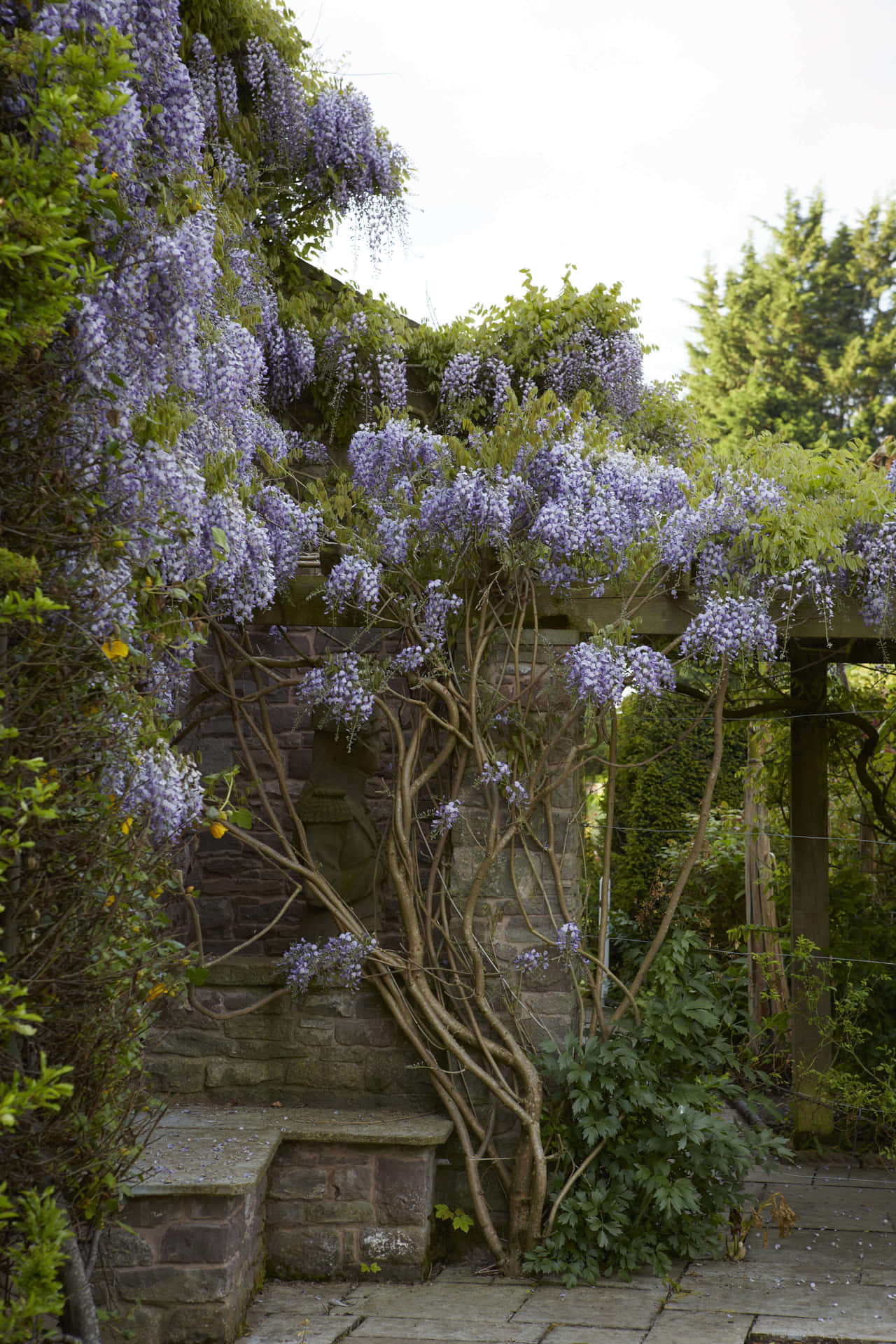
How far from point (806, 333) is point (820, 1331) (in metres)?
15.7

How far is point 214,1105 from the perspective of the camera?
4.25m

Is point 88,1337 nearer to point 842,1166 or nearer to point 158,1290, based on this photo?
point 158,1290

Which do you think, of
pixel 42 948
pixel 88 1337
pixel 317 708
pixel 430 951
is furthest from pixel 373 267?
pixel 88 1337

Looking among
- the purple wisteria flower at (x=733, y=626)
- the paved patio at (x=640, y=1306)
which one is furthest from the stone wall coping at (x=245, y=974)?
the purple wisteria flower at (x=733, y=626)

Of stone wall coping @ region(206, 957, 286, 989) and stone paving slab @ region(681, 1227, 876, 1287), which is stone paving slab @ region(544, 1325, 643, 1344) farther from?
stone wall coping @ region(206, 957, 286, 989)

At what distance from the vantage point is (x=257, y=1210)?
3744 mm

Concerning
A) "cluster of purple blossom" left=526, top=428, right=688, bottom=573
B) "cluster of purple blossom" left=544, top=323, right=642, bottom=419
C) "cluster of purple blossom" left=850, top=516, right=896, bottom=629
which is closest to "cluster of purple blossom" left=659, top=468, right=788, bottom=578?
"cluster of purple blossom" left=526, top=428, right=688, bottom=573

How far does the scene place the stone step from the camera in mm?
3334

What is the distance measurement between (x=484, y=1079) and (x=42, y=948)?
2111 millimetres

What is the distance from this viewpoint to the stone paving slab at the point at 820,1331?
329 cm

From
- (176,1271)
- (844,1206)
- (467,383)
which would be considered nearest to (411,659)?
(176,1271)

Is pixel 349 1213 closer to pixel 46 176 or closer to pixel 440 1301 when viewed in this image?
pixel 440 1301

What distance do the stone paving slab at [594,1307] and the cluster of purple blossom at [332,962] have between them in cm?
118

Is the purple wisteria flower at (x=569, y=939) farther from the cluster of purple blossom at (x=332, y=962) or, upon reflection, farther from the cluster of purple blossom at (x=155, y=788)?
the cluster of purple blossom at (x=155, y=788)
